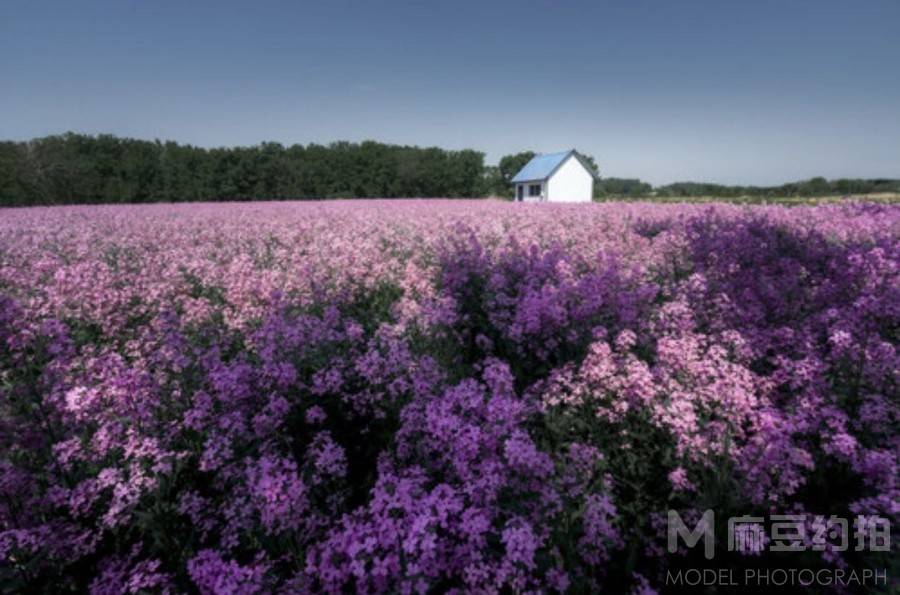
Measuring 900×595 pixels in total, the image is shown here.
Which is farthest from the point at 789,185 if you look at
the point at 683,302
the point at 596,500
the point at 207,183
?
the point at 207,183

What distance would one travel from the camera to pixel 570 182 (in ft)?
196

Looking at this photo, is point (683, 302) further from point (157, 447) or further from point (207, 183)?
point (207, 183)

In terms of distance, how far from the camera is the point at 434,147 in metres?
80.9

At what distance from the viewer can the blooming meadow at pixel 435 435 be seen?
2271 millimetres

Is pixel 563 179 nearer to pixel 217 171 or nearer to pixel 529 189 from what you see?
pixel 529 189

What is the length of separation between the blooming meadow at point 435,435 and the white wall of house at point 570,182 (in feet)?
182

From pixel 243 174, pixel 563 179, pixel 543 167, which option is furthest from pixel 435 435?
pixel 243 174

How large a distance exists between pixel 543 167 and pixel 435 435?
210ft

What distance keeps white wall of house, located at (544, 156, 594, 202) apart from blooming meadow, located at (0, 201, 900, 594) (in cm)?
5534

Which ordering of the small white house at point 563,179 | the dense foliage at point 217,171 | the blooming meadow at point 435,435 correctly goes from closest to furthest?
1. the blooming meadow at point 435,435
2. the dense foliage at point 217,171
3. the small white house at point 563,179

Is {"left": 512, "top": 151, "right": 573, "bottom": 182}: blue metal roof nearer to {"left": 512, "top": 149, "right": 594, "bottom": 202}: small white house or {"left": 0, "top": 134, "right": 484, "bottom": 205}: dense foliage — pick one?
{"left": 512, "top": 149, "right": 594, "bottom": 202}: small white house

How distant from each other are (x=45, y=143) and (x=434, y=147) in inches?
2207

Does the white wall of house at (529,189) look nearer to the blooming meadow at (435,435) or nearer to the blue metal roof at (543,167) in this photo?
the blue metal roof at (543,167)

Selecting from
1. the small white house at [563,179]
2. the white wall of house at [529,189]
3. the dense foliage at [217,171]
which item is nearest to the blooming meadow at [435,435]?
the white wall of house at [529,189]
